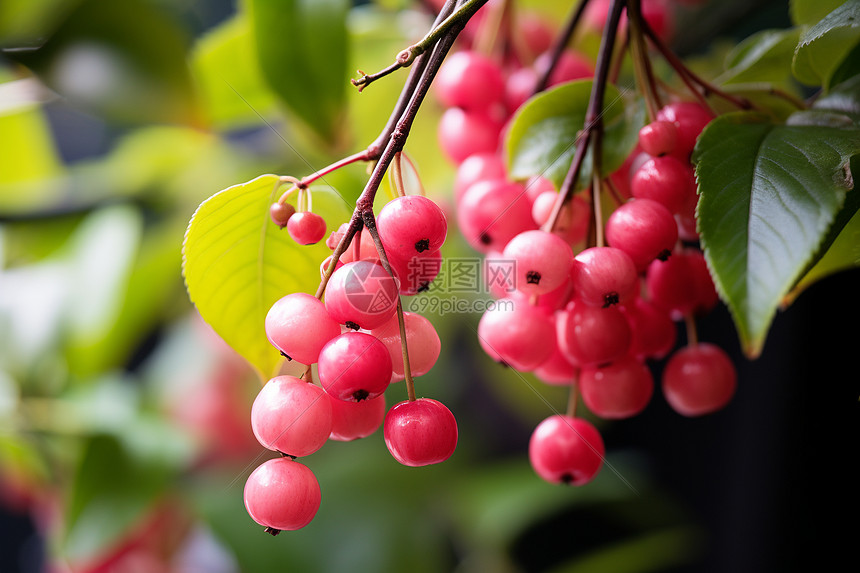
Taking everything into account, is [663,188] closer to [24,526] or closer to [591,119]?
[591,119]

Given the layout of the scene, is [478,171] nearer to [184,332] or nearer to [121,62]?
[121,62]

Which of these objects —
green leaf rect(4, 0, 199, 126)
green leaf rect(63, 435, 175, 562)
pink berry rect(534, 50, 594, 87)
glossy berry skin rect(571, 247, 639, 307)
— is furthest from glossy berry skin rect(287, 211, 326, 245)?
green leaf rect(63, 435, 175, 562)

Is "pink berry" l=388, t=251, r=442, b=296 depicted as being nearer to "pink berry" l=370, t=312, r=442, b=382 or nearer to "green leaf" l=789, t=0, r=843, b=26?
"pink berry" l=370, t=312, r=442, b=382

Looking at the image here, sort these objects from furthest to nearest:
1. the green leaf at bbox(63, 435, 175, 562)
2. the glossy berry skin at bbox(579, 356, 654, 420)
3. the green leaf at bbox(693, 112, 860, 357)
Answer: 1. the green leaf at bbox(63, 435, 175, 562)
2. the glossy berry skin at bbox(579, 356, 654, 420)
3. the green leaf at bbox(693, 112, 860, 357)

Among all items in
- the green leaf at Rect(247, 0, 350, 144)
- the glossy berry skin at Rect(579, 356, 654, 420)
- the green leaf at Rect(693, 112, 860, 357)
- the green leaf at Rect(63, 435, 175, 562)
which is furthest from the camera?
the green leaf at Rect(63, 435, 175, 562)

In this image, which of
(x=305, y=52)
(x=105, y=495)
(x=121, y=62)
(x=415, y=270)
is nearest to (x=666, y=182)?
(x=415, y=270)

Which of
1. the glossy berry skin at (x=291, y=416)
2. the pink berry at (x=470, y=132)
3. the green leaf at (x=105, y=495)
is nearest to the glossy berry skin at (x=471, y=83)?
the pink berry at (x=470, y=132)
